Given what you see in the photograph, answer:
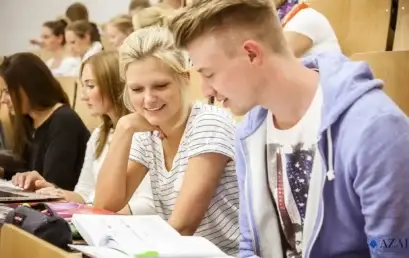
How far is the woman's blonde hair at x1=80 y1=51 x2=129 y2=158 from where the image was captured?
6.72 ft

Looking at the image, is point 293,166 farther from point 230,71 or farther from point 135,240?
point 135,240

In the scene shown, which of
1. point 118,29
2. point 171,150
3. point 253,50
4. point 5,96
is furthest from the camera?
point 118,29

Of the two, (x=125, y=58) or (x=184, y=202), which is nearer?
(x=184, y=202)

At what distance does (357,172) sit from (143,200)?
85 cm

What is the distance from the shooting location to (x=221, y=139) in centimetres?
146

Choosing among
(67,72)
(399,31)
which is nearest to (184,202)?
(399,31)

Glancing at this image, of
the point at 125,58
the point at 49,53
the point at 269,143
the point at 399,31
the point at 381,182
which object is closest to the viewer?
the point at 381,182

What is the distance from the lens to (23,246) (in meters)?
1.10

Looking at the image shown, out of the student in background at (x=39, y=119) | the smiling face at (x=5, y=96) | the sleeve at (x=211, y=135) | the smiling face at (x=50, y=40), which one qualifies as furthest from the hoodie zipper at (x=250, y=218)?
the smiling face at (x=50, y=40)

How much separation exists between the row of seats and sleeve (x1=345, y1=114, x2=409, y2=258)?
1233mm

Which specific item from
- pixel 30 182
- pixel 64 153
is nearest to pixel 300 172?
pixel 30 182

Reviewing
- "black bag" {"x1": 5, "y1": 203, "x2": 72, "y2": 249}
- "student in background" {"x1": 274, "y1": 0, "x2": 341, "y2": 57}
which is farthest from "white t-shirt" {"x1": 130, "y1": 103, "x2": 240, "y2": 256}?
"student in background" {"x1": 274, "y1": 0, "x2": 341, "y2": 57}

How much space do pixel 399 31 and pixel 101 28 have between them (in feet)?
9.22

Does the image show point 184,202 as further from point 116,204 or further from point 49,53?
point 49,53
